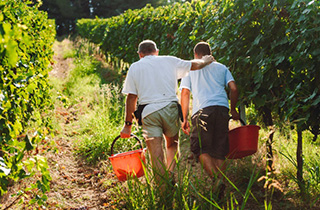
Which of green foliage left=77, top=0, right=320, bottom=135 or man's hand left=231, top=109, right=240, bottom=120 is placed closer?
green foliage left=77, top=0, right=320, bottom=135

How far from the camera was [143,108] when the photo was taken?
3588 mm

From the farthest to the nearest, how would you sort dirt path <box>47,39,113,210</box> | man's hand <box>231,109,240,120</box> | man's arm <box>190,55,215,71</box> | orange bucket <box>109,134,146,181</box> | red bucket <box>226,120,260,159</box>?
1. dirt path <box>47,39,113,210</box>
2. man's hand <box>231,109,240,120</box>
3. man's arm <box>190,55,215,71</box>
4. red bucket <box>226,120,260,159</box>
5. orange bucket <box>109,134,146,181</box>

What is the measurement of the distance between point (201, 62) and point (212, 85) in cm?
33

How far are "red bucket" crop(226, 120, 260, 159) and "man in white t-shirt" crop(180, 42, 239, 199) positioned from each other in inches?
3.6

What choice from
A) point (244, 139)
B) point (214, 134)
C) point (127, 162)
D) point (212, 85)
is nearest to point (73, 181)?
point (127, 162)

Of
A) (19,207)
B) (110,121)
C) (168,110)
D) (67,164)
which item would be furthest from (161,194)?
(110,121)

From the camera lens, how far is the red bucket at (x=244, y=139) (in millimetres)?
3477

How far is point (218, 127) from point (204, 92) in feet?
1.48

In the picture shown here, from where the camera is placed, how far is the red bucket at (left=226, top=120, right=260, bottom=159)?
348cm

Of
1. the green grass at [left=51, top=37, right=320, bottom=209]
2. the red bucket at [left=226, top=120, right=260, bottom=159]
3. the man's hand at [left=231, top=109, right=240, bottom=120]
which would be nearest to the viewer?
the green grass at [left=51, top=37, right=320, bottom=209]

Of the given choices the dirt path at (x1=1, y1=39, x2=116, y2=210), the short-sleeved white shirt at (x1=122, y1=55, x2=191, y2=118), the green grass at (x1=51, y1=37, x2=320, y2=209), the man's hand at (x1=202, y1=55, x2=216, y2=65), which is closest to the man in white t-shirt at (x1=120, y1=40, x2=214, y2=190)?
the short-sleeved white shirt at (x1=122, y1=55, x2=191, y2=118)

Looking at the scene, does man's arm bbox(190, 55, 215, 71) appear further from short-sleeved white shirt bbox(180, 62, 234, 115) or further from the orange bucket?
the orange bucket

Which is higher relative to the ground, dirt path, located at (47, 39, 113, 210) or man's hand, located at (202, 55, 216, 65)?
man's hand, located at (202, 55, 216, 65)

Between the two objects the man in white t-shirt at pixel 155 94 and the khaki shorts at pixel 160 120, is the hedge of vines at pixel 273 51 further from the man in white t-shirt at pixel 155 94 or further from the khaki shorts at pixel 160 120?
the khaki shorts at pixel 160 120
